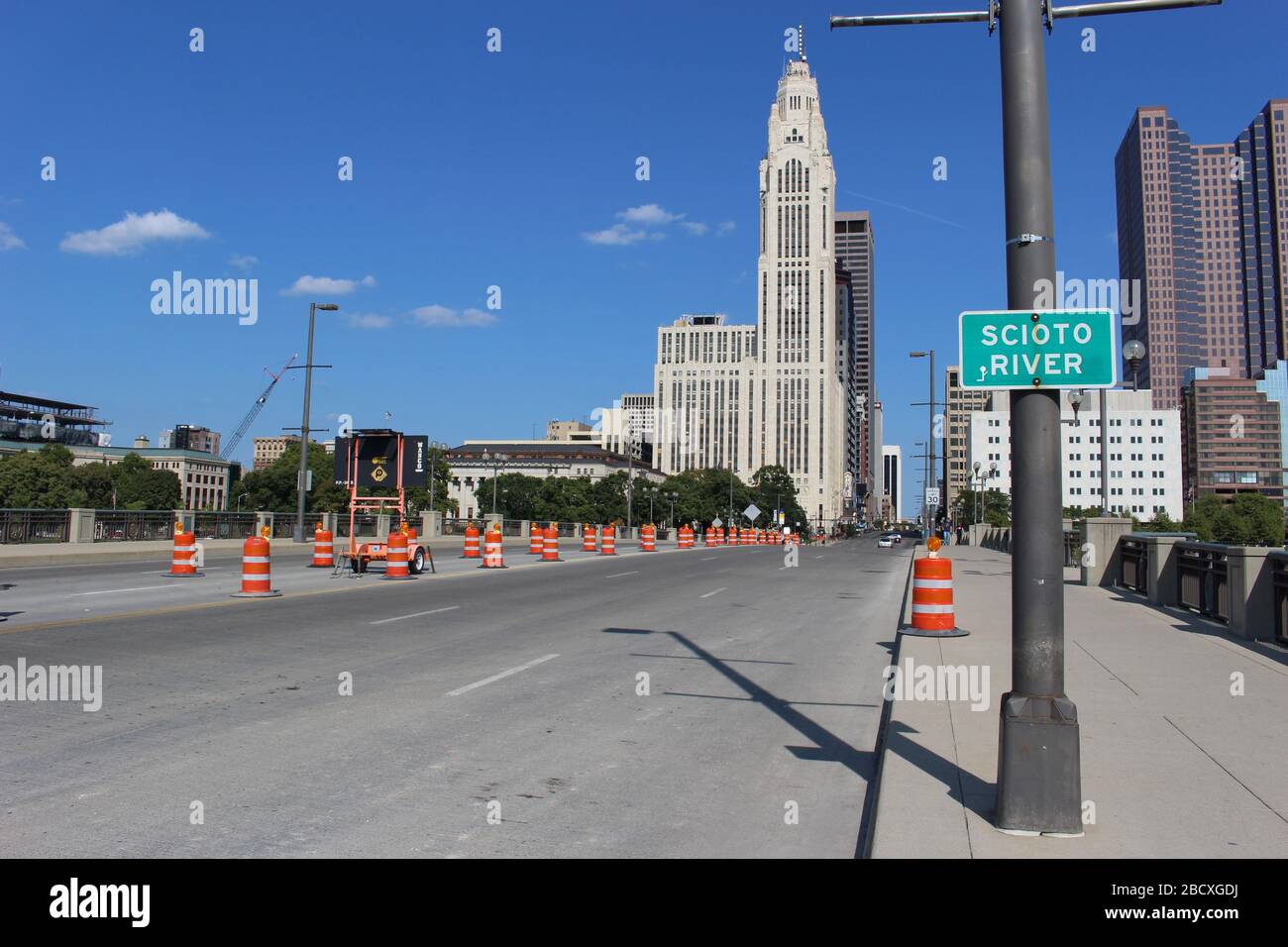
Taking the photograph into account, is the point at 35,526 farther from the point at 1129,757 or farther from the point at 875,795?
the point at 1129,757

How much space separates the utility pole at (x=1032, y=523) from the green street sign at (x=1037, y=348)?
4.4 inches

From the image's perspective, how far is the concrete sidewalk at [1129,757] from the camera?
194 inches

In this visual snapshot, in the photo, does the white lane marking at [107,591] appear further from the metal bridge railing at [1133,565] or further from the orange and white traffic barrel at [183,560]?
the metal bridge railing at [1133,565]

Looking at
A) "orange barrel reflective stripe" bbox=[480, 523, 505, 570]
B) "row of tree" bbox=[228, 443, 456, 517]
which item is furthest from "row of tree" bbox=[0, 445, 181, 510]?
"orange barrel reflective stripe" bbox=[480, 523, 505, 570]

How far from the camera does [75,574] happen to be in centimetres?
2300

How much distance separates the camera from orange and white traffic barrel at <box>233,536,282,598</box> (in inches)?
694

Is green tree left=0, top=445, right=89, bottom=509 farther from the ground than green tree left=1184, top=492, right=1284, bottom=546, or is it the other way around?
green tree left=0, top=445, right=89, bottom=509

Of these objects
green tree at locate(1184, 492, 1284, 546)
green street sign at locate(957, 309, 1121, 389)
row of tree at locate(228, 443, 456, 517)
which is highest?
row of tree at locate(228, 443, 456, 517)

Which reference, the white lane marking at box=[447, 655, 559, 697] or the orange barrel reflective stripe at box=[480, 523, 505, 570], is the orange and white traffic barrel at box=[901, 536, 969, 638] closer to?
the white lane marking at box=[447, 655, 559, 697]

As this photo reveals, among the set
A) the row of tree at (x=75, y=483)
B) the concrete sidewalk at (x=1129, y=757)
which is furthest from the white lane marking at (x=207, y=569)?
the row of tree at (x=75, y=483)

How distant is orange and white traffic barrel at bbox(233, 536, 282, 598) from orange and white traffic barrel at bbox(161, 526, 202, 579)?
226 inches

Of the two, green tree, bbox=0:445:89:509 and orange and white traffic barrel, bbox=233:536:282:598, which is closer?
orange and white traffic barrel, bbox=233:536:282:598
